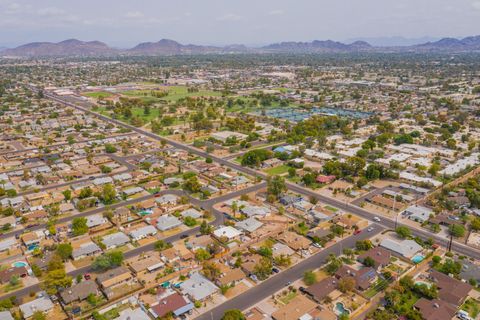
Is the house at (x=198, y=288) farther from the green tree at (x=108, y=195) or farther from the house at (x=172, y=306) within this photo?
the green tree at (x=108, y=195)

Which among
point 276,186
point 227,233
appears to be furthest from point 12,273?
point 276,186

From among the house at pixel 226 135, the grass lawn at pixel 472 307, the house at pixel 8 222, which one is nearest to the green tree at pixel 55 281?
the house at pixel 8 222

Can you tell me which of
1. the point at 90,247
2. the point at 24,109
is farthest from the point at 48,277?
the point at 24,109

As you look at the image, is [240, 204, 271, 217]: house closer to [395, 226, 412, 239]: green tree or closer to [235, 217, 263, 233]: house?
[235, 217, 263, 233]: house

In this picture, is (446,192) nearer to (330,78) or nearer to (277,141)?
(277,141)

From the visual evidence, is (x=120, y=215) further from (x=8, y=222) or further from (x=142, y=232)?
(x=8, y=222)

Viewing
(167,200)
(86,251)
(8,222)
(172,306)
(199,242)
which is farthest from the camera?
(167,200)

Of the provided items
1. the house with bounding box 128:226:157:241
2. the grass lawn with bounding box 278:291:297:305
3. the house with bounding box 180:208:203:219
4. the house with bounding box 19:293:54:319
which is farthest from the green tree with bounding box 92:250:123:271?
the grass lawn with bounding box 278:291:297:305
